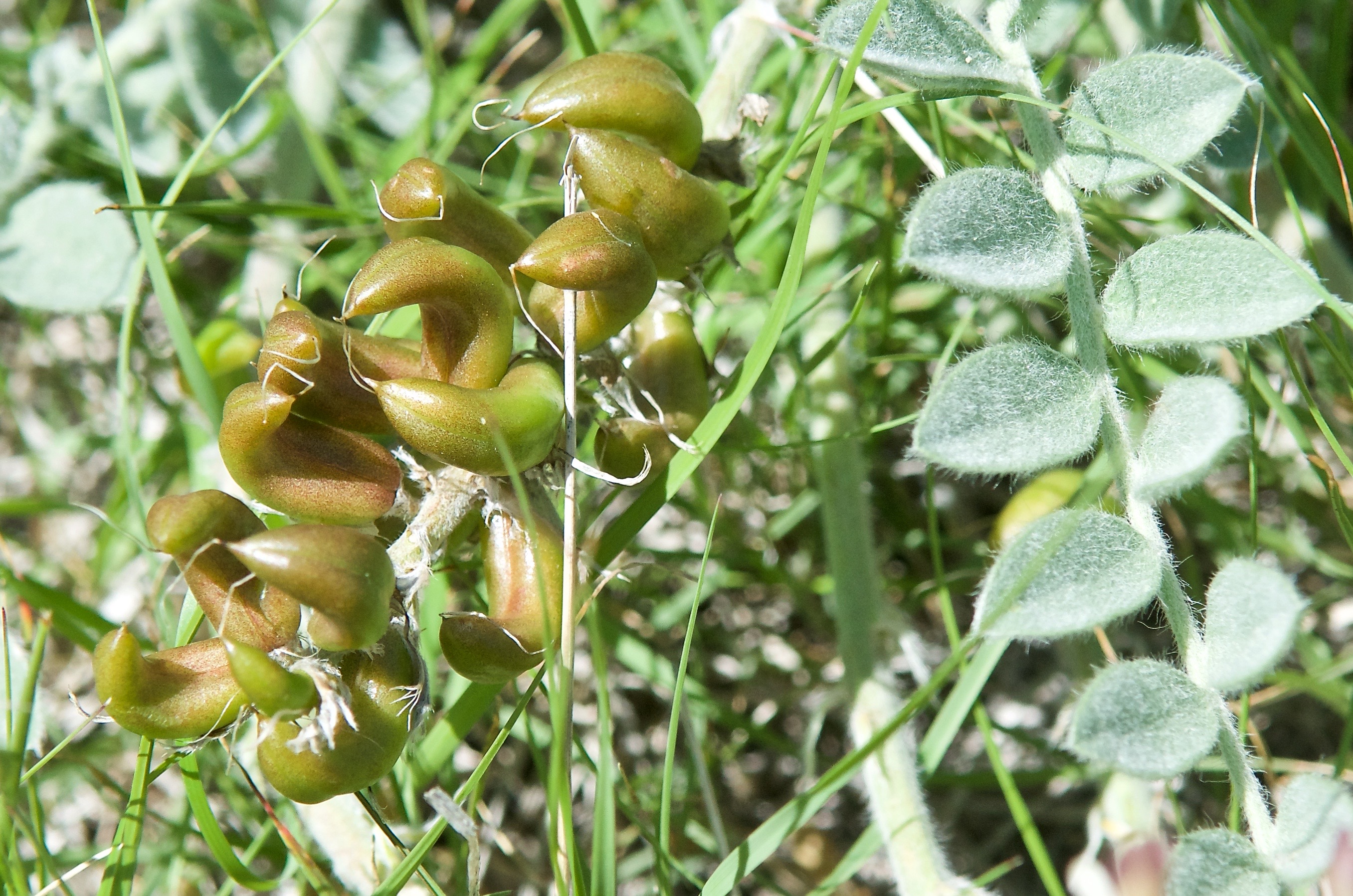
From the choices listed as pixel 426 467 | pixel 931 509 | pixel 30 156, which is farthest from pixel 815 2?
pixel 30 156

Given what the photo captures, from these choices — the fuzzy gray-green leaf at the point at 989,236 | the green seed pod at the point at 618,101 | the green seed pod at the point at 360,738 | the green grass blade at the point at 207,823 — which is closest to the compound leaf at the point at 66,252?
the green grass blade at the point at 207,823

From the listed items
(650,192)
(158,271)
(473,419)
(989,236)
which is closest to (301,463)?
(473,419)

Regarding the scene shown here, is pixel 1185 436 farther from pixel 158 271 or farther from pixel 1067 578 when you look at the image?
pixel 158 271

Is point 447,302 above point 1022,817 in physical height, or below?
above

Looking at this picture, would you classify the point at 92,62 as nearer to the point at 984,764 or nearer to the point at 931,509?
the point at 931,509

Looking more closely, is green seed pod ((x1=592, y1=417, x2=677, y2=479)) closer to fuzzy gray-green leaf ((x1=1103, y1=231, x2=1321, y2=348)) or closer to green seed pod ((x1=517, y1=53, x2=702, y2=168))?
green seed pod ((x1=517, y1=53, x2=702, y2=168))

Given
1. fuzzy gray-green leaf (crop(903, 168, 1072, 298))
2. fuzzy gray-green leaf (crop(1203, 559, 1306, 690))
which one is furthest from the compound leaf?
fuzzy gray-green leaf (crop(1203, 559, 1306, 690))

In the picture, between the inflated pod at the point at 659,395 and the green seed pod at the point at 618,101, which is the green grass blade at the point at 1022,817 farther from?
the green seed pod at the point at 618,101

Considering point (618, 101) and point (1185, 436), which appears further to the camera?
point (618, 101)
